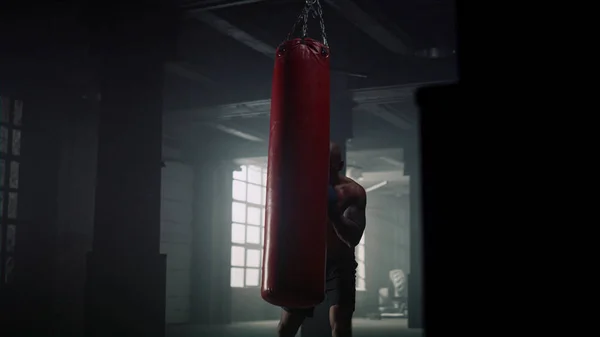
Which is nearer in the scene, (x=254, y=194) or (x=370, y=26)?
(x=370, y=26)

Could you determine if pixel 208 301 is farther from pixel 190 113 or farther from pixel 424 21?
pixel 424 21

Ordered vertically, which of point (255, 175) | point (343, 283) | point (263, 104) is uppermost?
point (263, 104)

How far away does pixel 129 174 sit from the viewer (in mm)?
7926

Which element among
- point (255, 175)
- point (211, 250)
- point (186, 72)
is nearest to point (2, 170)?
point (186, 72)

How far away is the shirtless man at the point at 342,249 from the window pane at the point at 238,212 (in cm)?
1115

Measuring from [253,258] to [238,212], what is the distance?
4.49 feet

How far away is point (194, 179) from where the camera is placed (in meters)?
15.5

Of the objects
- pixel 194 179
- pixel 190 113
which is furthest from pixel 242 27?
pixel 194 179

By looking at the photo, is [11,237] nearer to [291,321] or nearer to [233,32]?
[233,32]

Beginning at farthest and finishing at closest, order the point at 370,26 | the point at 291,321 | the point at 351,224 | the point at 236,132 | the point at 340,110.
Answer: the point at 236,132, the point at 340,110, the point at 370,26, the point at 351,224, the point at 291,321

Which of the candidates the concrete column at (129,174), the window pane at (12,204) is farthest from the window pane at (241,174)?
the concrete column at (129,174)

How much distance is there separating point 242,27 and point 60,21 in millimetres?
2061

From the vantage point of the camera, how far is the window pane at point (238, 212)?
655 inches

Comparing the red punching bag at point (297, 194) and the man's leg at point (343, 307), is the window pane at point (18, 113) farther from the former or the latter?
the red punching bag at point (297, 194)
